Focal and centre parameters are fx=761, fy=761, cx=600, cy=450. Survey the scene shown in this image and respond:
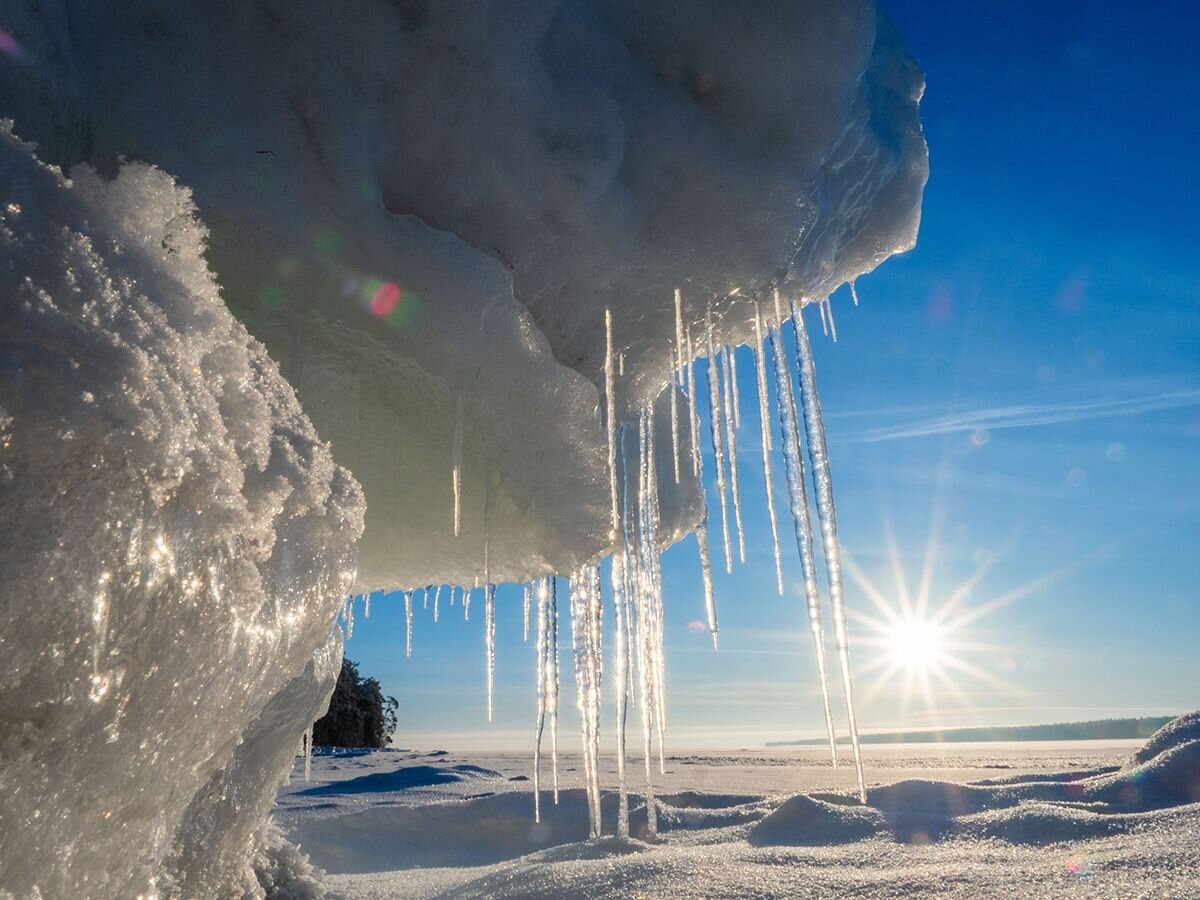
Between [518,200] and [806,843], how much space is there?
3.32m

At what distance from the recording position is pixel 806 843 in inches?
148

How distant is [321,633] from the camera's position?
1584 mm

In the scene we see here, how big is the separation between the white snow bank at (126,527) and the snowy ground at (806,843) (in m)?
2.00

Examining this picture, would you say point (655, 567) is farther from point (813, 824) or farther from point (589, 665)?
point (813, 824)

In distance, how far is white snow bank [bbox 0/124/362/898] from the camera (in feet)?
2.64

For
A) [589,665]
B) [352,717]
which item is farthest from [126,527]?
[352,717]

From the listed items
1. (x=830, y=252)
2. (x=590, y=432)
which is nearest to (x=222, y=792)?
(x=590, y=432)

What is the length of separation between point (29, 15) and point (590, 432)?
1.84 metres

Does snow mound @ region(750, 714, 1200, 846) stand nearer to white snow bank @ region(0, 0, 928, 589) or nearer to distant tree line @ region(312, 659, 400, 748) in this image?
white snow bank @ region(0, 0, 928, 589)

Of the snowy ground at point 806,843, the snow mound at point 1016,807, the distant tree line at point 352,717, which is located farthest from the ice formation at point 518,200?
the distant tree line at point 352,717

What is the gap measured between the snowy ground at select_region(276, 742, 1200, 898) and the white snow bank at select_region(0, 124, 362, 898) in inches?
78.7

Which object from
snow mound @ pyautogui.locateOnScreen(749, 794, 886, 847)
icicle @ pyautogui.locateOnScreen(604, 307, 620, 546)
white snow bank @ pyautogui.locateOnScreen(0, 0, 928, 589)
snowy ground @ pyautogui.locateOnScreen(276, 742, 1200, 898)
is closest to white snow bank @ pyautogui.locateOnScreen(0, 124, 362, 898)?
white snow bank @ pyautogui.locateOnScreen(0, 0, 928, 589)

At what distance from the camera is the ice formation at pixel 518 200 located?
1.94 m

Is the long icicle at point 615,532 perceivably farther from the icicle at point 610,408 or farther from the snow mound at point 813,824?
the snow mound at point 813,824
